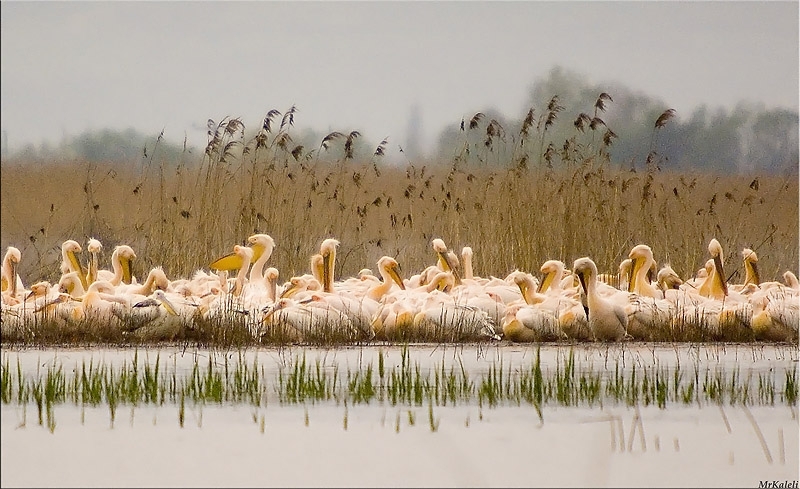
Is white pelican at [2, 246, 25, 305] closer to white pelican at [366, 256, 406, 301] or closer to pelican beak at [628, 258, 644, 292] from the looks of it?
white pelican at [366, 256, 406, 301]

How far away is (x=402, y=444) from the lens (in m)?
3.82

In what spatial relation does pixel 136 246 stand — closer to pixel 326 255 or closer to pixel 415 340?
pixel 326 255

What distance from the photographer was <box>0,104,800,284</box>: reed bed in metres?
8.18

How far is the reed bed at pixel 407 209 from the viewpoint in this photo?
8180mm

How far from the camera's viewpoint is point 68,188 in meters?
7.79

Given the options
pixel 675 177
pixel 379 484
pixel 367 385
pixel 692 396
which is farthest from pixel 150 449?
pixel 675 177

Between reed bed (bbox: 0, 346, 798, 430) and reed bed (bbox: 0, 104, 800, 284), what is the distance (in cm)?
316

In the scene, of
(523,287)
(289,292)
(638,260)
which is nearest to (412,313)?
(523,287)

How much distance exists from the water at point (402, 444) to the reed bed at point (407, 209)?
149 inches

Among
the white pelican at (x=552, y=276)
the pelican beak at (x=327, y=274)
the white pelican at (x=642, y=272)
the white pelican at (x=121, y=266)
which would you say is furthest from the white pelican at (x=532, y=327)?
the white pelican at (x=121, y=266)

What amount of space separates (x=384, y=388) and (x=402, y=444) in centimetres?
83

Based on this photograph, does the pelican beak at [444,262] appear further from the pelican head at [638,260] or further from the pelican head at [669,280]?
the pelican head at [669,280]

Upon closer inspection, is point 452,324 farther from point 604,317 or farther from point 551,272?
point 551,272

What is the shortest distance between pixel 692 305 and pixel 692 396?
227cm
